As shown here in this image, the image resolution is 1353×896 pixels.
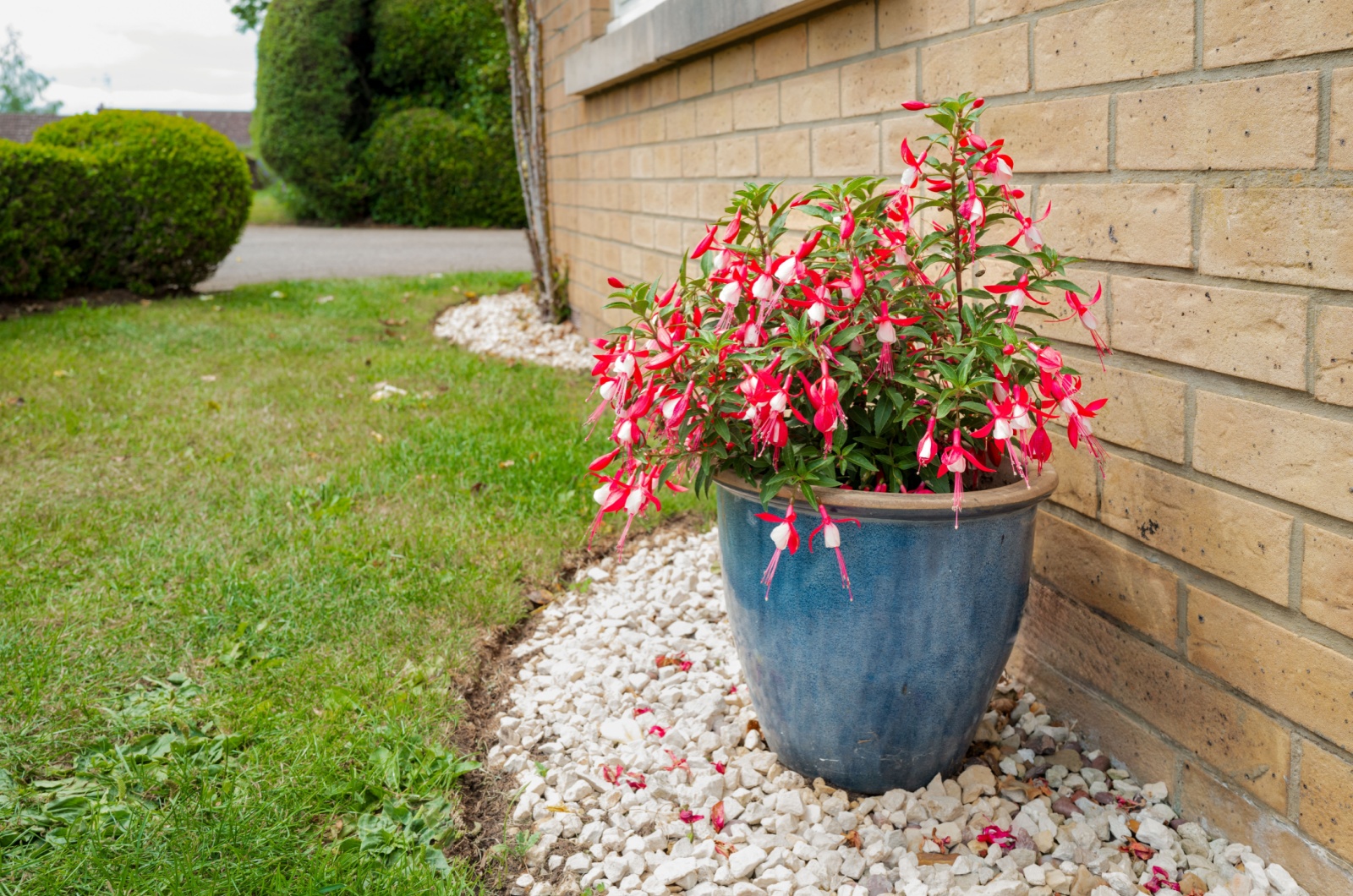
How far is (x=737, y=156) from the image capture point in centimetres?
358

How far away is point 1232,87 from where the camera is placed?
62.1 inches

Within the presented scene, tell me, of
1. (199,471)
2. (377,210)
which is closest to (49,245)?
(199,471)

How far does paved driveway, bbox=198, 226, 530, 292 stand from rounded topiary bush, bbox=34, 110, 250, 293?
1019 mm

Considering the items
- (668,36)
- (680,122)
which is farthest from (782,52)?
(680,122)

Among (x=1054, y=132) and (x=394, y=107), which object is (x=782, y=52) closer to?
(x=1054, y=132)

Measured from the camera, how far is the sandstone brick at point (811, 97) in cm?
283

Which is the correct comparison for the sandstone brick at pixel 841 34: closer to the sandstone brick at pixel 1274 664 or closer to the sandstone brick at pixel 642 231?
the sandstone brick at pixel 1274 664

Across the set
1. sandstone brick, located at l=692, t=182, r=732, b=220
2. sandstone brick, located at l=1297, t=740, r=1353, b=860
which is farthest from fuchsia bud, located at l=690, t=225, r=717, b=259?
sandstone brick, located at l=692, t=182, r=732, b=220

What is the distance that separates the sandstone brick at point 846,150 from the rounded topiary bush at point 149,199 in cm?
673

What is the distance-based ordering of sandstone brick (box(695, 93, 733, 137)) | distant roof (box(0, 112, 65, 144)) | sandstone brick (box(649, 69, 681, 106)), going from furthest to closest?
1. distant roof (box(0, 112, 65, 144))
2. sandstone brick (box(649, 69, 681, 106))
3. sandstone brick (box(695, 93, 733, 137))

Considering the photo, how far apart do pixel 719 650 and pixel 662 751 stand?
1.60 feet

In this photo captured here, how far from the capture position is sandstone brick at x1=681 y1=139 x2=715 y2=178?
385 cm

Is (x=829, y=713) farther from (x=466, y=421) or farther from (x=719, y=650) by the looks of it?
(x=466, y=421)

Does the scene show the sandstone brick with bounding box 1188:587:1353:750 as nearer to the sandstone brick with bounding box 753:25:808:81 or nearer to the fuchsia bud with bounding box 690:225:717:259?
the fuchsia bud with bounding box 690:225:717:259
